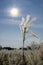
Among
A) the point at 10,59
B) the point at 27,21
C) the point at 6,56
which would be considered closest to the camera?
the point at 27,21

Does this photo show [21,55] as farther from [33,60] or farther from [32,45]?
[33,60]

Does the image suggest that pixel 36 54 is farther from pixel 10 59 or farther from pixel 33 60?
pixel 10 59

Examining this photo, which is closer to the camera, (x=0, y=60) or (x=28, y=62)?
(x=28, y=62)

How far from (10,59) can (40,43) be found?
7.19ft

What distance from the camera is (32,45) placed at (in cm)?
1652

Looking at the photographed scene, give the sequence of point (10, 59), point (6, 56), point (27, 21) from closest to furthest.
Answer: point (27, 21) → point (10, 59) → point (6, 56)

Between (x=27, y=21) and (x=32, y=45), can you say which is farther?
(x=32, y=45)

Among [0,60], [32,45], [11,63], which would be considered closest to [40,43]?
[32,45]

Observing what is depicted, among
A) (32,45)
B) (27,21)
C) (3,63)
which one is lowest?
(3,63)

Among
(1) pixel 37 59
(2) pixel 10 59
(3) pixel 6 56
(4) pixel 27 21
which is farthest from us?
(3) pixel 6 56

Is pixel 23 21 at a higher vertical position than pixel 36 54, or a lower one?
higher

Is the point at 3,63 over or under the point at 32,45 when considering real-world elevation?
under

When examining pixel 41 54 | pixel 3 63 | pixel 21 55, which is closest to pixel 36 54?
pixel 41 54

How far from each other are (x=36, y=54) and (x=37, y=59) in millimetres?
461
